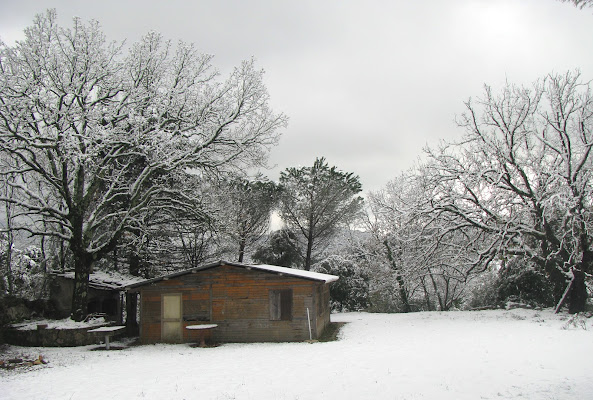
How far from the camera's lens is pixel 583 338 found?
44.0 ft

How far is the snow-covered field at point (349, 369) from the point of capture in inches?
360

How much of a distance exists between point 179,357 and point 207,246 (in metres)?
15.2

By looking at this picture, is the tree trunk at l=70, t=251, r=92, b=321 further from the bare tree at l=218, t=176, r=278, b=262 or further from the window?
the bare tree at l=218, t=176, r=278, b=262

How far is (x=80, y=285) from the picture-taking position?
60.2 feet

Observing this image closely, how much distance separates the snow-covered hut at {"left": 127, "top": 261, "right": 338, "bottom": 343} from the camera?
55.6 ft

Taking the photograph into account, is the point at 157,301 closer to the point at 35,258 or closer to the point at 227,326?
the point at 227,326

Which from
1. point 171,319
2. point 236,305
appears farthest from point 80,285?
point 236,305

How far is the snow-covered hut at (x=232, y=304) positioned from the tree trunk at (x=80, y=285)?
7.20ft

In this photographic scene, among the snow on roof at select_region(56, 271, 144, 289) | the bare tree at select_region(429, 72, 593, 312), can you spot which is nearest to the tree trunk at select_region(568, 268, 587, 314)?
the bare tree at select_region(429, 72, 593, 312)

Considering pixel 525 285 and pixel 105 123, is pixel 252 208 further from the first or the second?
pixel 525 285

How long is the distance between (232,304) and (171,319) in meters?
2.56

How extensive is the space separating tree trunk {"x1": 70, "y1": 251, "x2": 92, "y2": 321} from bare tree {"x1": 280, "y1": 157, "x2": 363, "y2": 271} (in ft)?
47.5

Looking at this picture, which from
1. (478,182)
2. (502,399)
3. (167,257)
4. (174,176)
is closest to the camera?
(502,399)

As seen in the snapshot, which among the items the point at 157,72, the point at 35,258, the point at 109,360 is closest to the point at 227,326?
the point at 109,360
